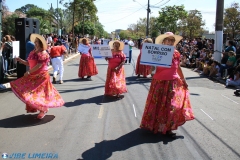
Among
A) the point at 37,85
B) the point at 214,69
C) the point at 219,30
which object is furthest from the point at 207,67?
the point at 37,85

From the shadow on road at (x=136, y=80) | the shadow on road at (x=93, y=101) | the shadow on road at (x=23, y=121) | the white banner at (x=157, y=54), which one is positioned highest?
the white banner at (x=157, y=54)

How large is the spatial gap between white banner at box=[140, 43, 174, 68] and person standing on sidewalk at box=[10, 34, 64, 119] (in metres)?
2.29

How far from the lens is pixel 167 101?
5336 millimetres

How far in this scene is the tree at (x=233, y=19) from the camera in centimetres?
3825

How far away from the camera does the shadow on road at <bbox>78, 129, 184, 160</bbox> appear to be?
4637 millimetres

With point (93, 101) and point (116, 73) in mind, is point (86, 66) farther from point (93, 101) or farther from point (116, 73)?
point (93, 101)

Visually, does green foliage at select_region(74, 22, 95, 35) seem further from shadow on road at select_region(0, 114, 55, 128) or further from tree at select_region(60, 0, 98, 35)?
shadow on road at select_region(0, 114, 55, 128)

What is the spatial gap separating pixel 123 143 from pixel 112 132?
0.61 m

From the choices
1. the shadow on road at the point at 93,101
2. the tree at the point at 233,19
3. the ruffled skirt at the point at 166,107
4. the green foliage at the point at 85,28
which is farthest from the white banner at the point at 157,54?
the green foliage at the point at 85,28

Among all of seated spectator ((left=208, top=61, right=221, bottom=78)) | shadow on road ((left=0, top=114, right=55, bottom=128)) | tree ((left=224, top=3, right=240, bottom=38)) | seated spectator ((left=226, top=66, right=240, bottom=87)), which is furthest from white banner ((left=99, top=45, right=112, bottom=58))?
tree ((left=224, top=3, right=240, bottom=38))

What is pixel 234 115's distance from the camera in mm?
7129

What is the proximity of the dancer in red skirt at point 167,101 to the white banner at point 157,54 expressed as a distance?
0.78ft

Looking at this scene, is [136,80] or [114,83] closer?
[114,83]

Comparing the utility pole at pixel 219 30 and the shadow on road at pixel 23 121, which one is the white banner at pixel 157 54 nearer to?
the shadow on road at pixel 23 121
